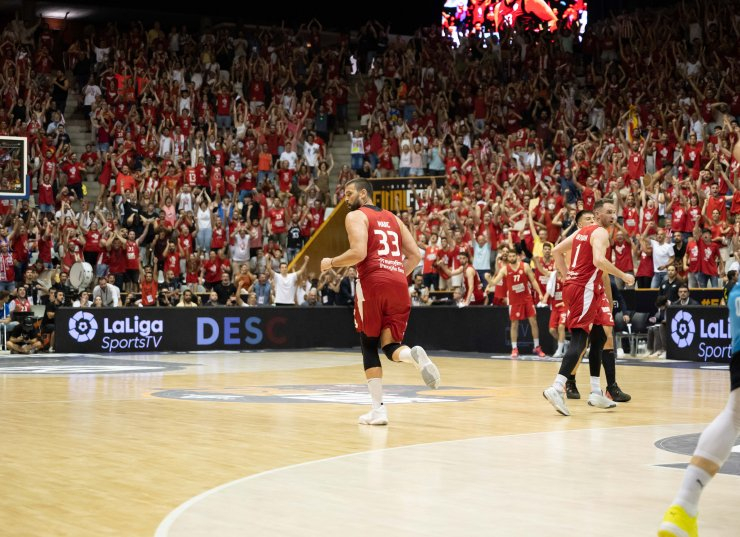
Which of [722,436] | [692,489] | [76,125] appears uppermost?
[76,125]

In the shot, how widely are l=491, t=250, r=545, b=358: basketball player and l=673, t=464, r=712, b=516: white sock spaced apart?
16.9 m

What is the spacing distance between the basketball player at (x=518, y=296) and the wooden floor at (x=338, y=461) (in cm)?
731

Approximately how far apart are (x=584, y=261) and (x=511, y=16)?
93.4ft

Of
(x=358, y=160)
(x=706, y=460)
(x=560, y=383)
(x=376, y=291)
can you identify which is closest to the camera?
(x=706, y=460)

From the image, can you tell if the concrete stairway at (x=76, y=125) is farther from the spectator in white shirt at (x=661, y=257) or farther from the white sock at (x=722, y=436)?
the white sock at (x=722, y=436)

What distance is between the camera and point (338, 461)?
8.11 metres

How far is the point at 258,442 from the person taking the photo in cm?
923

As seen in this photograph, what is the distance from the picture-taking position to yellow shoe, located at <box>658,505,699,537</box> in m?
5.33

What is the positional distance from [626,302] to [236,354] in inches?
318

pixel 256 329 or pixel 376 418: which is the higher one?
pixel 256 329

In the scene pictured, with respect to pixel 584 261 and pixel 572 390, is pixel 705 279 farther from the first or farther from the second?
pixel 584 261

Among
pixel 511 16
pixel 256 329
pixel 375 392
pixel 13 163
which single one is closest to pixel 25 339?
pixel 13 163

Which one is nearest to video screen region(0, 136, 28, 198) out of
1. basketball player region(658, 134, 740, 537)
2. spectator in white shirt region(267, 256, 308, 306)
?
spectator in white shirt region(267, 256, 308, 306)

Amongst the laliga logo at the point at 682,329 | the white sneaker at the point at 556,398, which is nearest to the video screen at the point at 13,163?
the laliga logo at the point at 682,329
